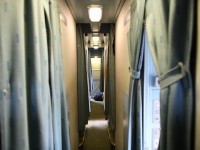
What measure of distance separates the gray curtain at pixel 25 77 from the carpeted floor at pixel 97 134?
2.94 m

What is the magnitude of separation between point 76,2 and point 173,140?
230 cm

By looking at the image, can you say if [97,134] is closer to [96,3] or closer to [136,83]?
[96,3]

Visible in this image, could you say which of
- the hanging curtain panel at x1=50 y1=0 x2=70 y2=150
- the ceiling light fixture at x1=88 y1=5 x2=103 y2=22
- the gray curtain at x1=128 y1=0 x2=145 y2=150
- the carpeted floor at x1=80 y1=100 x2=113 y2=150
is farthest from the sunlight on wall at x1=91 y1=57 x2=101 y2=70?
the hanging curtain panel at x1=50 y1=0 x2=70 y2=150

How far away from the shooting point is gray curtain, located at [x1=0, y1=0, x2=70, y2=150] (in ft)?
2.51

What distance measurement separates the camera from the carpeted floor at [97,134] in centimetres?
404

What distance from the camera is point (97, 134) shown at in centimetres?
464

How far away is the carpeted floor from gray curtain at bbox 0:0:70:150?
9.65ft

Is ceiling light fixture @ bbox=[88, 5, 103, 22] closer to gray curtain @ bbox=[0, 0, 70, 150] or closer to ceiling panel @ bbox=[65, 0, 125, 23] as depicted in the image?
ceiling panel @ bbox=[65, 0, 125, 23]

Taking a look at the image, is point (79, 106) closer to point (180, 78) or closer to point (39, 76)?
point (39, 76)

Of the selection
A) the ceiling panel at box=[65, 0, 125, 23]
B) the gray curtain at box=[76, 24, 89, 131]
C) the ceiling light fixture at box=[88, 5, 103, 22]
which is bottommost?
the gray curtain at box=[76, 24, 89, 131]

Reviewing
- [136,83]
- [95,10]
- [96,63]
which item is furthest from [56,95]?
[96,63]

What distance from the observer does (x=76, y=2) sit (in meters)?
2.63

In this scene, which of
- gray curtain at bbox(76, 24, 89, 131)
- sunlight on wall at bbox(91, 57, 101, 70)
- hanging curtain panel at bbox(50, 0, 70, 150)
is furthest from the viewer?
sunlight on wall at bbox(91, 57, 101, 70)

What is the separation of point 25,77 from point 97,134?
13.2 ft
